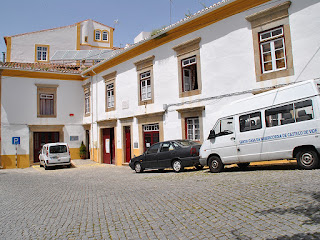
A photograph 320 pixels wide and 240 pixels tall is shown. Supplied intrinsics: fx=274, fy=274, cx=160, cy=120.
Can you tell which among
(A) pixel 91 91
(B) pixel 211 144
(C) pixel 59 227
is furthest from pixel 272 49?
(A) pixel 91 91

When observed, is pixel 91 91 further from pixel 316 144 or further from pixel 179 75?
pixel 316 144

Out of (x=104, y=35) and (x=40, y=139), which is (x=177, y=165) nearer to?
(x=40, y=139)

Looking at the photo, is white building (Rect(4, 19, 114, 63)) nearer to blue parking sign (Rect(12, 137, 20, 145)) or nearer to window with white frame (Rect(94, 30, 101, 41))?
window with white frame (Rect(94, 30, 101, 41))

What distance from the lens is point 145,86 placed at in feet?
57.6

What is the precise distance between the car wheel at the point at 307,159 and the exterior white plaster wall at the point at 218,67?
3.45 m

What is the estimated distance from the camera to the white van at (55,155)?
19.0 m

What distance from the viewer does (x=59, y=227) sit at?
206 inches

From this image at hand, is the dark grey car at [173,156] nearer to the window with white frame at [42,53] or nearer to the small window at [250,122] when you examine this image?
the small window at [250,122]

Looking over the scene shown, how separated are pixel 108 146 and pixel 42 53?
17.3 metres

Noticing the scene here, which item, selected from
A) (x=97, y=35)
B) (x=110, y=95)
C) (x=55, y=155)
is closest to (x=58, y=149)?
(x=55, y=155)

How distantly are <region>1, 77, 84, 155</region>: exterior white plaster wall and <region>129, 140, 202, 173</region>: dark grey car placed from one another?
1225 cm

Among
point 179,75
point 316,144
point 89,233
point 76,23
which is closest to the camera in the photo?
point 89,233

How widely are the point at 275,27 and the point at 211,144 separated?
18.0 feet

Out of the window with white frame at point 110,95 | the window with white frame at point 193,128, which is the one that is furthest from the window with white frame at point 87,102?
the window with white frame at point 193,128
